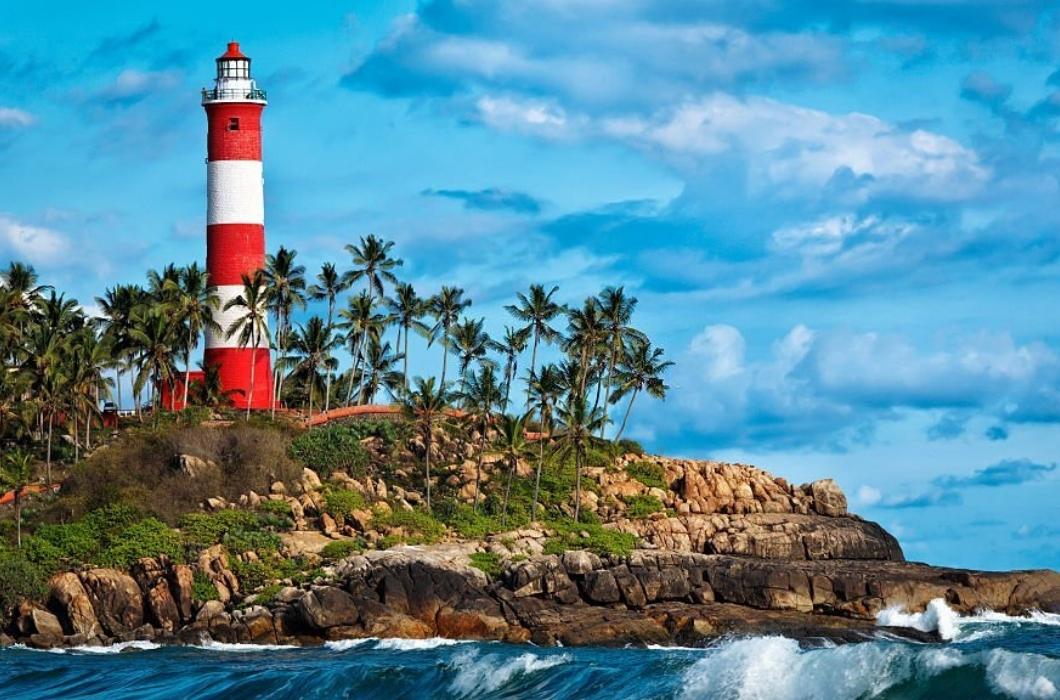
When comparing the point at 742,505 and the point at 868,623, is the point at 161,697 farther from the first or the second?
the point at 742,505

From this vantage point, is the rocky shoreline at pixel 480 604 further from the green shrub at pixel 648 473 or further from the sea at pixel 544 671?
the green shrub at pixel 648 473

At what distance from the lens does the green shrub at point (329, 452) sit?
70438 mm

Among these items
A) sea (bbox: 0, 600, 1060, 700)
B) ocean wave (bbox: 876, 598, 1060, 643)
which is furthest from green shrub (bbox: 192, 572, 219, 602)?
ocean wave (bbox: 876, 598, 1060, 643)

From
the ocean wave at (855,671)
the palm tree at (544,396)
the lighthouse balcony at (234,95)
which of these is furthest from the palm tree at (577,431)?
the ocean wave at (855,671)

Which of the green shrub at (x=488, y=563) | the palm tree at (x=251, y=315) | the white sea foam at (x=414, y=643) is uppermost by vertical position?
the palm tree at (x=251, y=315)

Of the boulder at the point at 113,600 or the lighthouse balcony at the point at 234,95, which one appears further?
the lighthouse balcony at the point at 234,95

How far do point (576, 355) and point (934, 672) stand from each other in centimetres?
4620

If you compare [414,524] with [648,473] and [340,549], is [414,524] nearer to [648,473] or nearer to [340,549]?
[340,549]

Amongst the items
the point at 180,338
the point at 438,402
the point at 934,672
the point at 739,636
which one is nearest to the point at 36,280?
the point at 180,338

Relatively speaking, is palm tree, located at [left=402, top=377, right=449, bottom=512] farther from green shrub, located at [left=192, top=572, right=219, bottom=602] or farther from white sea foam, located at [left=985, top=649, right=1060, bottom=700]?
white sea foam, located at [left=985, top=649, right=1060, bottom=700]

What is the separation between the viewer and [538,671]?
40.5 metres

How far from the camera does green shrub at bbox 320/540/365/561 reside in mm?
62000

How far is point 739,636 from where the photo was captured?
5978 cm

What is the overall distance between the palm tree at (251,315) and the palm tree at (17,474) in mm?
9991
